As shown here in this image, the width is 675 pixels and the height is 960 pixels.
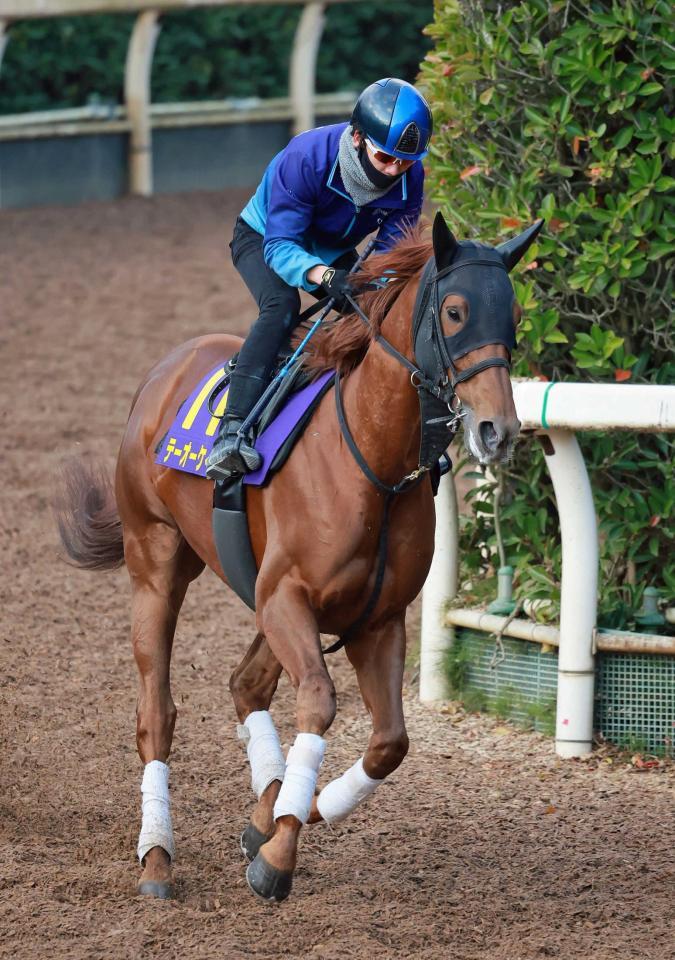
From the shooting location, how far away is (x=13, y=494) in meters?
9.16

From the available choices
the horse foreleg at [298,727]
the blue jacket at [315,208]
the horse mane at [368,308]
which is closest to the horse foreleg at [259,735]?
the horse foreleg at [298,727]

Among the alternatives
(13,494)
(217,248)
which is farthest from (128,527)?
(217,248)

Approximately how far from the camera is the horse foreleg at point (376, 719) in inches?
177

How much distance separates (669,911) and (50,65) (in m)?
14.0

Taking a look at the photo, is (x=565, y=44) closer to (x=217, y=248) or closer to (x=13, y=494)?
(x=13, y=494)

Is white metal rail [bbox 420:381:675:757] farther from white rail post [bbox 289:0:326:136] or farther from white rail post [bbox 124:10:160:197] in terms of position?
white rail post [bbox 289:0:326:136]

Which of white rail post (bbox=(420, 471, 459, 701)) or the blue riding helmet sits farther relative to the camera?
white rail post (bbox=(420, 471, 459, 701))

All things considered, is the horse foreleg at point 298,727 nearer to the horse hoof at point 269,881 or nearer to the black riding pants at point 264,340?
the horse hoof at point 269,881

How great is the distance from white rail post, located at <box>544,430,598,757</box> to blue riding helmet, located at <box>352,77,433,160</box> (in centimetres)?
142

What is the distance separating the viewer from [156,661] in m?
5.19

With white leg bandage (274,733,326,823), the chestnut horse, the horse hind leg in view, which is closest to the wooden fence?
the horse hind leg

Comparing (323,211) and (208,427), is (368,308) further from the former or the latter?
(208,427)

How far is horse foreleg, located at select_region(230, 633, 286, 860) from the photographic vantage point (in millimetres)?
4828

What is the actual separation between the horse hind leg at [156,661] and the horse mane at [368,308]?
1050mm
